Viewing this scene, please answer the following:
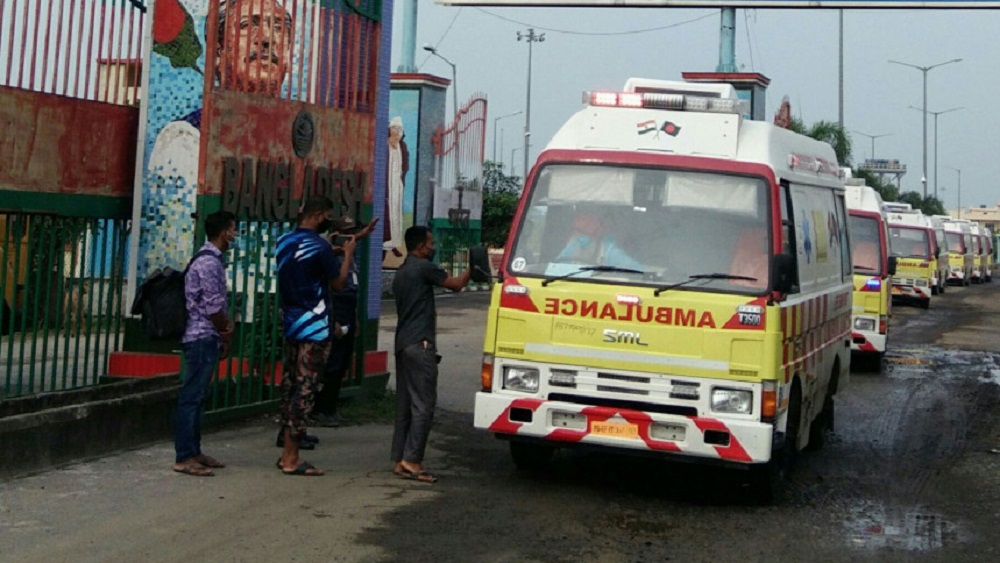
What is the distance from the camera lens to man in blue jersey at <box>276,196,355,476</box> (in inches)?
365

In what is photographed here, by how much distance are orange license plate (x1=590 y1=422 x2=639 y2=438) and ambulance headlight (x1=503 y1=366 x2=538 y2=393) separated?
48 centimetres

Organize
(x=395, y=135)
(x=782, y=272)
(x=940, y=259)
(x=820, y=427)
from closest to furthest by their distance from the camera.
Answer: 1. (x=782, y=272)
2. (x=820, y=427)
3. (x=395, y=135)
4. (x=940, y=259)

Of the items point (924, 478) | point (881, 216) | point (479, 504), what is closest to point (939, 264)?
point (881, 216)

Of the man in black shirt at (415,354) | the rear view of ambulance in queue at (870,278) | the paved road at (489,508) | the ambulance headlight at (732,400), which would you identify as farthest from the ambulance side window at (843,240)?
the rear view of ambulance in queue at (870,278)

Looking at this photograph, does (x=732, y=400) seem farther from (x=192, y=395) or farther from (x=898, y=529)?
(x=192, y=395)

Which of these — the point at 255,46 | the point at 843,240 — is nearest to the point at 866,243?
the point at 843,240

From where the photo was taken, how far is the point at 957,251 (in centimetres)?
5341

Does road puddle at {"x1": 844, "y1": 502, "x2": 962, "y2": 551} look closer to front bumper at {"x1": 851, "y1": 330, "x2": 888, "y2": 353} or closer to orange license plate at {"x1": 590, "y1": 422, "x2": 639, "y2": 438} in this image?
orange license plate at {"x1": 590, "y1": 422, "x2": 639, "y2": 438}

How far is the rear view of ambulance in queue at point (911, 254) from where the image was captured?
110 feet

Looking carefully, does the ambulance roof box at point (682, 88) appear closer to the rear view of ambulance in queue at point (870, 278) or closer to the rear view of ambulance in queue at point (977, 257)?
the rear view of ambulance in queue at point (870, 278)

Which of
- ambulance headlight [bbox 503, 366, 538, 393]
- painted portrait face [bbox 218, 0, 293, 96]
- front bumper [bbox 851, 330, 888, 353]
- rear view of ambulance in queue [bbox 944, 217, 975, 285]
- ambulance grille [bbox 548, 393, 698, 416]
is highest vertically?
rear view of ambulance in queue [bbox 944, 217, 975, 285]

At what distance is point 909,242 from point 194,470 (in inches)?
1095

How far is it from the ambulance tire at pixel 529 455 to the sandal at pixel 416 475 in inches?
27.8

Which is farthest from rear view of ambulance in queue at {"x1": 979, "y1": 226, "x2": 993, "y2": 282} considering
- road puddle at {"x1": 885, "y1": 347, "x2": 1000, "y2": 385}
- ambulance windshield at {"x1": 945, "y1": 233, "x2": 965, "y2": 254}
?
road puddle at {"x1": 885, "y1": 347, "x2": 1000, "y2": 385}
